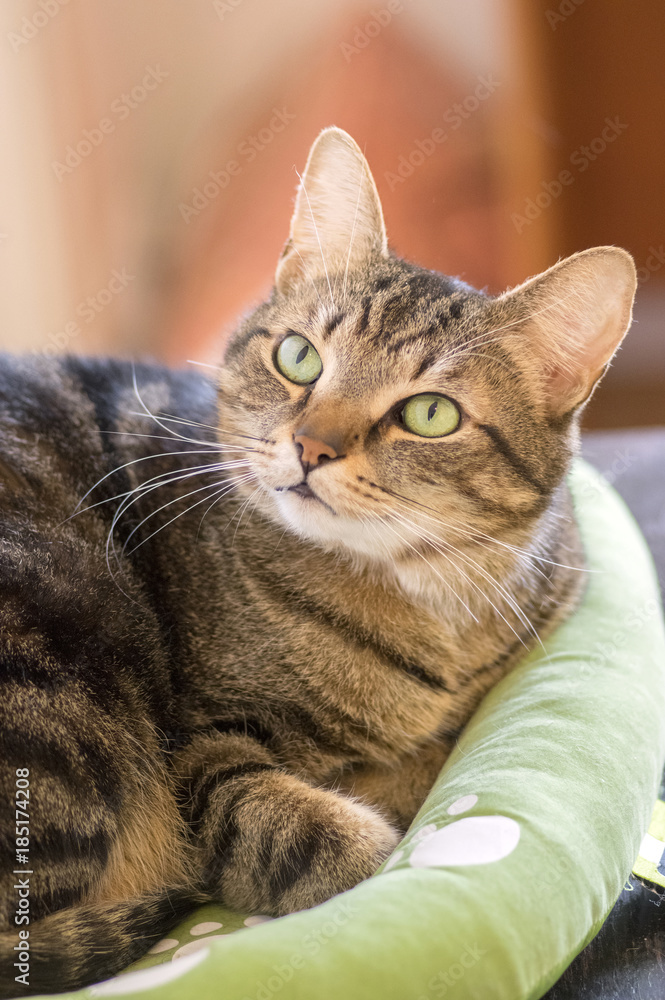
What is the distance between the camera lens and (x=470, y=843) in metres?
0.98

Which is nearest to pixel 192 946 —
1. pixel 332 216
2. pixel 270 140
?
pixel 332 216

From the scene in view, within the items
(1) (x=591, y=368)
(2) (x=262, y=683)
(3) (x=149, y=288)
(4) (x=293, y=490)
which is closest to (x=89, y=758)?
(2) (x=262, y=683)

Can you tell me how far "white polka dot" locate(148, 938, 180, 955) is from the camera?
3.53 ft

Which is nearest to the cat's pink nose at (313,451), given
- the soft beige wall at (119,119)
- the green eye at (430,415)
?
the green eye at (430,415)

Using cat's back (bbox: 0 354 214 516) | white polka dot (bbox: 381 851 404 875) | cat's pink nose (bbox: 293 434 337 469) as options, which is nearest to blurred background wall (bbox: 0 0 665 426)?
cat's back (bbox: 0 354 214 516)

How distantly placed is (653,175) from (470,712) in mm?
2876

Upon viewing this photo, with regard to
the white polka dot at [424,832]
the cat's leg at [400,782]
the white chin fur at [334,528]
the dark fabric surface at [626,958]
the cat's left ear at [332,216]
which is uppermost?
the cat's left ear at [332,216]

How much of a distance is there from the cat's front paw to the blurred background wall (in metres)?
2.24

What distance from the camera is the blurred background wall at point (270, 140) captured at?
321 centimetres

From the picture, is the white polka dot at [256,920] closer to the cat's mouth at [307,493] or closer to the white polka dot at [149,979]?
the white polka dot at [149,979]

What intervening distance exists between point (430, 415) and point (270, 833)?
62cm

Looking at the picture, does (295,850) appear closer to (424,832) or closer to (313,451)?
(424,832)

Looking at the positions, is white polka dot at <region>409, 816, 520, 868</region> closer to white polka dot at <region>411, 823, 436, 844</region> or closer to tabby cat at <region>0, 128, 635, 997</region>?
white polka dot at <region>411, 823, 436, 844</region>

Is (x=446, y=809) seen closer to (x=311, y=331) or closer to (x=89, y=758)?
(x=89, y=758)
